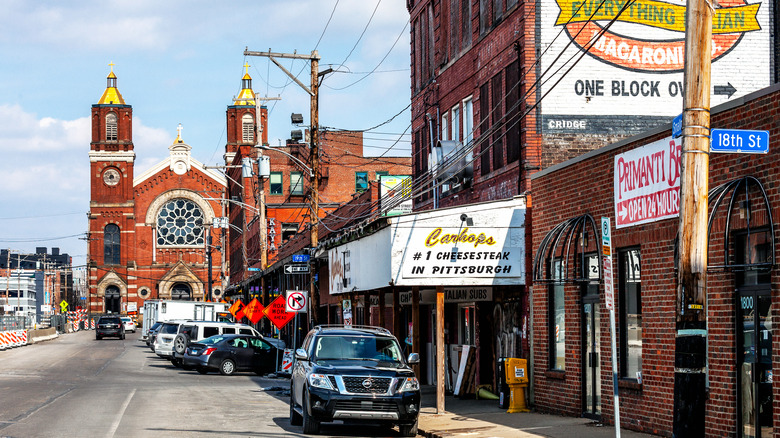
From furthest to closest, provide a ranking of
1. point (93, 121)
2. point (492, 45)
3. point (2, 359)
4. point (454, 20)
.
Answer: point (93, 121) < point (2, 359) < point (454, 20) < point (492, 45)

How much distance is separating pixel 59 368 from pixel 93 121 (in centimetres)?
7709

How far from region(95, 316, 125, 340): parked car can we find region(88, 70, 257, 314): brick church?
29.3 meters

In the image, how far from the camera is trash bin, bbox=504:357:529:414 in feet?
65.4

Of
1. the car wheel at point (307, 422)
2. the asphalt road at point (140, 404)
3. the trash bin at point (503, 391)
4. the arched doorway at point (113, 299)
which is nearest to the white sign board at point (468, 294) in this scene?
the trash bin at point (503, 391)

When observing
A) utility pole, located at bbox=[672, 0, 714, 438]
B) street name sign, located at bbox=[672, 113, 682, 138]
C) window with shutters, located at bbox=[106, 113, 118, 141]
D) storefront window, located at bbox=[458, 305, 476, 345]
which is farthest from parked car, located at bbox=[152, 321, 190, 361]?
window with shutters, located at bbox=[106, 113, 118, 141]

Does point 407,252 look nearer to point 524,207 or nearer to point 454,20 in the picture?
point 524,207

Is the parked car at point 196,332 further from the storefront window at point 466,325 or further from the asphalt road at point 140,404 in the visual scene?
the storefront window at point 466,325

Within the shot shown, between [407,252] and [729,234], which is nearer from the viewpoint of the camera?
[729,234]

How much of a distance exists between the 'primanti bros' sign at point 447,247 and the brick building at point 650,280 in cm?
97

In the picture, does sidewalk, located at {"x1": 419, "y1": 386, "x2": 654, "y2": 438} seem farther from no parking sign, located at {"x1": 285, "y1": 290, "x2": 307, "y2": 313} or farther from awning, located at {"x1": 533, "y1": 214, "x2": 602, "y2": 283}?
no parking sign, located at {"x1": 285, "y1": 290, "x2": 307, "y2": 313}

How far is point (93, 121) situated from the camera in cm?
11150

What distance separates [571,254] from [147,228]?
94.5 m

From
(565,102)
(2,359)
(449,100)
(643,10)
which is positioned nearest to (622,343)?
(565,102)

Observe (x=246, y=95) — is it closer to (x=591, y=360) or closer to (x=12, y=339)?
(x=12, y=339)
